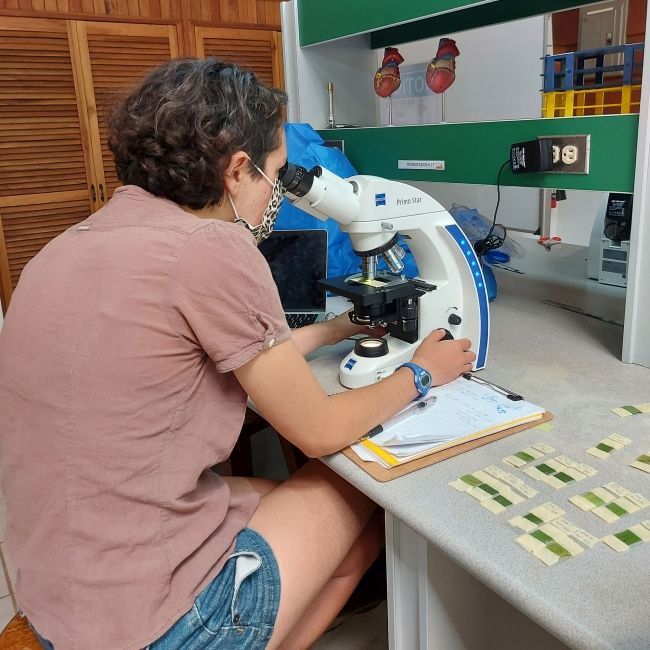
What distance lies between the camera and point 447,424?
1139 millimetres

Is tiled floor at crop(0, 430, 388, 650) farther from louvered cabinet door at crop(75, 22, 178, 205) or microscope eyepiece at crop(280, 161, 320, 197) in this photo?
louvered cabinet door at crop(75, 22, 178, 205)

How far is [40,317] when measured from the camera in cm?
88

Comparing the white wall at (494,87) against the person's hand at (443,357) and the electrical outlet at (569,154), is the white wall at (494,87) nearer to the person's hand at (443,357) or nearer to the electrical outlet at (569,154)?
the electrical outlet at (569,154)

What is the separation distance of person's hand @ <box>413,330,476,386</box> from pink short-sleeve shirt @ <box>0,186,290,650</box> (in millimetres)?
476

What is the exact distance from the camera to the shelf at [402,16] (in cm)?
179

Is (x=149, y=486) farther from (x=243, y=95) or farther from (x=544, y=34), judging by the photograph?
(x=544, y=34)

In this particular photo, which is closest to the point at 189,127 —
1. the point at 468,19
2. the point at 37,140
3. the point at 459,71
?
the point at 468,19

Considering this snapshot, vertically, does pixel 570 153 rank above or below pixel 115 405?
above

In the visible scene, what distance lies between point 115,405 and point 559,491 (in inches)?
25.9

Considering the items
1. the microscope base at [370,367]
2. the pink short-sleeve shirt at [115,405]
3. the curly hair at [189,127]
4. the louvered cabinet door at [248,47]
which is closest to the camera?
Answer: the pink short-sleeve shirt at [115,405]

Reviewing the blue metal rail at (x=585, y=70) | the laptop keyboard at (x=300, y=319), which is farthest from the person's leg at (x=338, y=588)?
the blue metal rail at (x=585, y=70)

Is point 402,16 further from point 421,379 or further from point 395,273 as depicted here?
point 421,379

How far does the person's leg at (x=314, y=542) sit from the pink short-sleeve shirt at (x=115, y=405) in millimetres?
179

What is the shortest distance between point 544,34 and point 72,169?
190 centimetres
